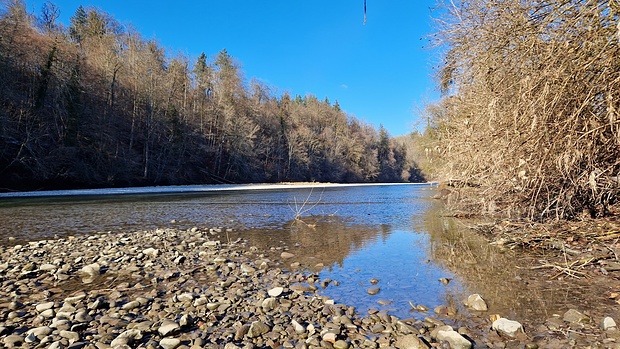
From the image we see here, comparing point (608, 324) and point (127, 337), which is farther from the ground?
point (608, 324)

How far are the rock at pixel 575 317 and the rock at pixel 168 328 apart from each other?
13.2ft

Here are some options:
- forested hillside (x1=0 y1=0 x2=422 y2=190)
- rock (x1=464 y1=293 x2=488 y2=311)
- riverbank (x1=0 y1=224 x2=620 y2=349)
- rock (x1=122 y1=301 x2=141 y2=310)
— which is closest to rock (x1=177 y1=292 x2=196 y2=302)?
riverbank (x1=0 y1=224 x2=620 y2=349)

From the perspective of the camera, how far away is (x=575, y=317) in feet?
11.0

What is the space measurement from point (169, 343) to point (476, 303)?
3.38 m

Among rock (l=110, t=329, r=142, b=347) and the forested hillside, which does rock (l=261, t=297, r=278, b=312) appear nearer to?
rock (l=110, t=329, r=142, b=347)

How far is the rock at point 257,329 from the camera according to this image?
3237 millimetres

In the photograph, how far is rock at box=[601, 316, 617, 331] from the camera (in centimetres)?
311

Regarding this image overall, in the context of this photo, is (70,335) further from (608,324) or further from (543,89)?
(543,89)

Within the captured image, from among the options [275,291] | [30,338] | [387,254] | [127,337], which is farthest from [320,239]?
[30,338]

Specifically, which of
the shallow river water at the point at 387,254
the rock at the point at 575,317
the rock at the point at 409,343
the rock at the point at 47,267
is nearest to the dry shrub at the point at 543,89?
the shallow river water at the point at 387,254

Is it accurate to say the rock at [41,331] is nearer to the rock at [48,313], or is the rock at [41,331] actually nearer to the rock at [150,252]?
the rock at [48,313]

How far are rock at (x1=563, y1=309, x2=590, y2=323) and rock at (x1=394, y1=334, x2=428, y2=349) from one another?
67.6 inches

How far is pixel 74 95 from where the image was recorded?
3084 cm

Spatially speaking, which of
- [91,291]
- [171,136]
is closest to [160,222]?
[91,291]
